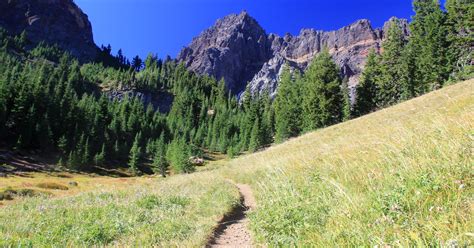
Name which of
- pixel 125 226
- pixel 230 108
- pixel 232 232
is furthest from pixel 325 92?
pixel 230 108

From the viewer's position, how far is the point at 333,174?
7.97 metres

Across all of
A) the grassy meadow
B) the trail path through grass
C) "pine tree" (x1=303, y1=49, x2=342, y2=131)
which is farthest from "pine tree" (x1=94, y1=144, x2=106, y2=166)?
the trail path through grass

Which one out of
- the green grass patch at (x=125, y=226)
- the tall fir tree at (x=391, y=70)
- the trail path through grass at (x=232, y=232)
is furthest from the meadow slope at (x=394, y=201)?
the tall fir tree at (x=391, y=70)

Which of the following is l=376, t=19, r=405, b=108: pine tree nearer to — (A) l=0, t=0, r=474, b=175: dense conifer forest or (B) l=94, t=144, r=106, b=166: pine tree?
(A) l=0, t=0, r=474, b=175: dense conifer forest

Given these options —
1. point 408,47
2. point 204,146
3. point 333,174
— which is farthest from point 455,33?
point 204,146

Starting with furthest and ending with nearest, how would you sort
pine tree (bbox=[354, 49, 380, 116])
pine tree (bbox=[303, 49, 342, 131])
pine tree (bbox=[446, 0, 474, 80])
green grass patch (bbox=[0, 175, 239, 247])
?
pine tree (bbox=[354, 49, 380, 116]), pine tree (bbox=[303, 49, 342, 131]), pine tree (bbox=[446, 0, 474, 80]), green grass patch (bbox=[0, 175, 239, 247])

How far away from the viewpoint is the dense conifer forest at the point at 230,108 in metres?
50.2

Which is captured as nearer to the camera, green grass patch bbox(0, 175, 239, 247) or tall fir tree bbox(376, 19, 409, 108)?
green grass patch bbox(0, 175, 239, 247)

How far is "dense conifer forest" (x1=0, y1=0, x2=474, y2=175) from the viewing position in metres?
50.2

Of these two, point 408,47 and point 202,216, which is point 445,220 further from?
point 408,47

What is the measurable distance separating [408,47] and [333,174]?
5815cm

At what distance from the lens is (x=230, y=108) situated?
13650 cm

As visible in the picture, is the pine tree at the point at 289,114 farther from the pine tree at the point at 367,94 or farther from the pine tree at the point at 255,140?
the pine tree at the point at 367,94

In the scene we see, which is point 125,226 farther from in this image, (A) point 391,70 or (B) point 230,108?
(B) point 230,108
